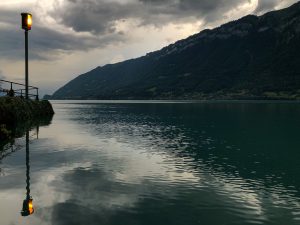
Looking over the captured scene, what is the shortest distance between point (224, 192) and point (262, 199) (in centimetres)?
221

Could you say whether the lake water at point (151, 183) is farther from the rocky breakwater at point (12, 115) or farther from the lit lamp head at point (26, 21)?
the lit lamp head at point (26, 21)

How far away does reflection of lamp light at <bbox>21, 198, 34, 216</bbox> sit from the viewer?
643 inches

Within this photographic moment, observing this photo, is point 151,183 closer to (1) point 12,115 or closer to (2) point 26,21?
(1) point 12,115

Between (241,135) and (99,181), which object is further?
(241,135)

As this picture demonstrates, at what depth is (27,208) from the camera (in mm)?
17047

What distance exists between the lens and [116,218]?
15.6 m

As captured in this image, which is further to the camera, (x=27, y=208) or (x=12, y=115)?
(x=12, y=115)

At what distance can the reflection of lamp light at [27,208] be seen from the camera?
16344 mm

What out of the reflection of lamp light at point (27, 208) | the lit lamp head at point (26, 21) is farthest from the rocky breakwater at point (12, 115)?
the reflection of lamp light at point (27, 208)

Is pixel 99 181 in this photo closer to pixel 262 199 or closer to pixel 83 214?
pixel 83 214

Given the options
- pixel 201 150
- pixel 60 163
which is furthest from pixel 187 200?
pixel 201 150

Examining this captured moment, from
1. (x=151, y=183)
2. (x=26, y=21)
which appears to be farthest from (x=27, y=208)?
(x=26, y=21)

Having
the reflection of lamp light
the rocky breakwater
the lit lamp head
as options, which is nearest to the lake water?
the reflection of lamp light

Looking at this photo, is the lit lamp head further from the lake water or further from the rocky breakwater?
the lake water
